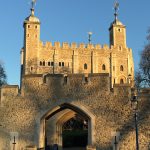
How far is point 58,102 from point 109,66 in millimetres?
48077

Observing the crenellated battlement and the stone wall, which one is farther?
the crenellated battlement

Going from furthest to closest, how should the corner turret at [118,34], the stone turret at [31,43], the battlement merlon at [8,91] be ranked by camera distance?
the corner turret at [118,34] → the stone turret at [31,43] → the battlement merlon at [8,91]

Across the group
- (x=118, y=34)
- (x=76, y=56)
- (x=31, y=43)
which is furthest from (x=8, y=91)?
(x=118, y=34)

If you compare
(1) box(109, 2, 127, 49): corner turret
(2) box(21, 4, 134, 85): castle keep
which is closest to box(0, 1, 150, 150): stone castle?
(2) box(21, 4, 134, 85): castle keep

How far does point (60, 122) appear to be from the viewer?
21.1 meters

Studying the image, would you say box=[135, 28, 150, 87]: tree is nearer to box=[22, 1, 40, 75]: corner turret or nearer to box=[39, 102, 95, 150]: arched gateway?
box=[39, 102, 95, 150]: arched gateway

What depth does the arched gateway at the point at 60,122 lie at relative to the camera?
1338 centimetres

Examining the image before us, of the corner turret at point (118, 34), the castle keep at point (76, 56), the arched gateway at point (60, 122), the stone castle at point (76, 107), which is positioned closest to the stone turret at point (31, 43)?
the castle keep at point (76, 56)

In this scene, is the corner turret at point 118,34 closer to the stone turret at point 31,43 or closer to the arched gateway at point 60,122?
the stone turret at point 31,43

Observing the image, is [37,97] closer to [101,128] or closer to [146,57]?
[101,128]

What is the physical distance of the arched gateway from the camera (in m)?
13.4

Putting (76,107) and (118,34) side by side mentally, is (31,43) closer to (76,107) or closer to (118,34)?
(118,34)

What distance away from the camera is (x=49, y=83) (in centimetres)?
1373

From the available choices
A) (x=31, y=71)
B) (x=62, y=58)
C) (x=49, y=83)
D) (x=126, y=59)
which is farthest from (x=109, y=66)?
(x=49, y=83)
